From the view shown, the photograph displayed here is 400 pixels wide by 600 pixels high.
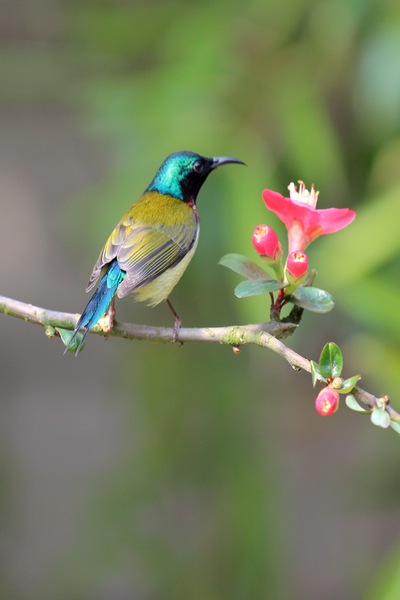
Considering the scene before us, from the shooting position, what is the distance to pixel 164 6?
339 centimetres

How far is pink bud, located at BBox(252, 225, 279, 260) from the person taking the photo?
1.19m

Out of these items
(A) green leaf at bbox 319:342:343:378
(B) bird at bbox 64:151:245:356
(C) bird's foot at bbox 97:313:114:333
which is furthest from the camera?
(B) bird at bbox 64:151:245:356

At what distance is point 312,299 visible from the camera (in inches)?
47.4

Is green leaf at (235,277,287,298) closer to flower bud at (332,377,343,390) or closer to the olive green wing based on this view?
flower bud at (332,377,343,390)

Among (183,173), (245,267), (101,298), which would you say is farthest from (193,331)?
(183,173)

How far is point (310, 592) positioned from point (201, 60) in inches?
140

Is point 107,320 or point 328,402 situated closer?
point 328,402

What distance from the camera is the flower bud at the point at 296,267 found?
45.4 inches

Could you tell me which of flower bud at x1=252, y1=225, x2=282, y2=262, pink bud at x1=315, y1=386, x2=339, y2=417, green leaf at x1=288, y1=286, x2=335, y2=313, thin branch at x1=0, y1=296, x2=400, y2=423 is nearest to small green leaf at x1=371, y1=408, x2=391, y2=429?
pink bud at x1=315, y1=386, x2=339, y2=417

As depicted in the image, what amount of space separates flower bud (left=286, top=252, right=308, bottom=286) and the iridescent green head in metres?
0.89

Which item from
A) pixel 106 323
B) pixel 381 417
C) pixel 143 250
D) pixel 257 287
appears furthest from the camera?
pixel 143 250

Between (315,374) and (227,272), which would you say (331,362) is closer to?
(315,374)

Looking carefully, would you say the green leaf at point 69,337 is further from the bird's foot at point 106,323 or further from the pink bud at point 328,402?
the pink bud at point 328,402

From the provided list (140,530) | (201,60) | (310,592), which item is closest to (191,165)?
(201,60)
